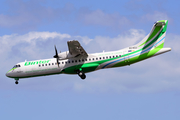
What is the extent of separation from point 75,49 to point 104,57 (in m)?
4.10

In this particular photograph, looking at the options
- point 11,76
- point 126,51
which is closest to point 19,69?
point 11,76

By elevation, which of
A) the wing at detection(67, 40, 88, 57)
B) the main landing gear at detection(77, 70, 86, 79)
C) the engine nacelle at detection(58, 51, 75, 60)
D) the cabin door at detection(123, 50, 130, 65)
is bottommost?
the main landing gear at detection(77, 70, 86, 79)

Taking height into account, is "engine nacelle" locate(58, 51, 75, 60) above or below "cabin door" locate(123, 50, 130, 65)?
above

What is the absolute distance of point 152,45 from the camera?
45906mm

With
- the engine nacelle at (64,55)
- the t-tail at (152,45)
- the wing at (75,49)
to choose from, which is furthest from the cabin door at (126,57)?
the engine nacelle at (64,55)

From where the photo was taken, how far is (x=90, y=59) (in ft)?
151

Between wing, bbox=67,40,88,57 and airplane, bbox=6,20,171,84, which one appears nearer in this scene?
wing, bbox=67,40,88,57

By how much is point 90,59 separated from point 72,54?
2517 mm

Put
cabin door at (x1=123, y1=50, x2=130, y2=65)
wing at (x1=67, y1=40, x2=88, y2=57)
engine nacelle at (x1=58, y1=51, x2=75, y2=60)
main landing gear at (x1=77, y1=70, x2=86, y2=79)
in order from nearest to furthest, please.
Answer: wing at (x1=67, y1=40, x2=88, y2=57) < engine nacelle at (x1=58, y1=51, x2=75, y2=60) < cabin door at (x1=123, y1=50, x2=130, y2=65) < main landing gear at (x1=77, y1=70, x2=86, y2=79)

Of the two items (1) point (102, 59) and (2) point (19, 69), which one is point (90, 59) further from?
(2) point (19, 69)

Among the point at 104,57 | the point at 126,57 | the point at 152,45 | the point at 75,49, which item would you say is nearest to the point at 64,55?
the point at 75,49

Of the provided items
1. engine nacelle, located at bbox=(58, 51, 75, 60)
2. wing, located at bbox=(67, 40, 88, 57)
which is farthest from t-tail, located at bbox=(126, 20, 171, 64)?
engine nacelle, located at bbox=(58, 51, 75, 60)

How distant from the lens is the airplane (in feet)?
149

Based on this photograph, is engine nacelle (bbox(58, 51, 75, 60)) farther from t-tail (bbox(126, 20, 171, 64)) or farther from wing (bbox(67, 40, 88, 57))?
t-tail (bbox(126, 20, 171, 64))
